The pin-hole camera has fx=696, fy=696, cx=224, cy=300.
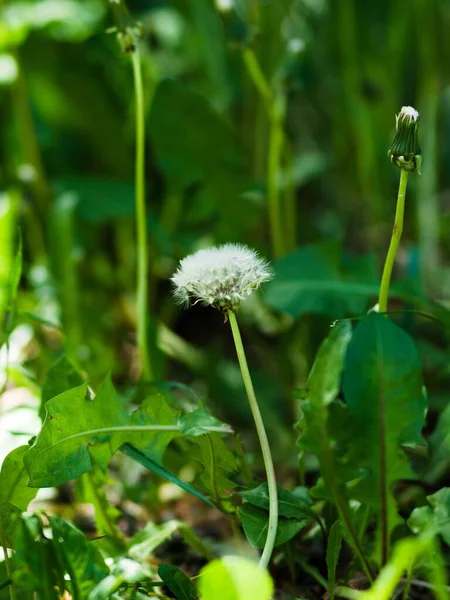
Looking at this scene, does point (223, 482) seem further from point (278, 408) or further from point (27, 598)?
point (278, 408)

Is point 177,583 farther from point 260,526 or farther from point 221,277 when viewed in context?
point 221,277

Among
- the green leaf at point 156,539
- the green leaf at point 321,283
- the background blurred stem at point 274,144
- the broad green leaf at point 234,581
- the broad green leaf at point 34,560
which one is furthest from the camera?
the background blurred stem at point 274,144

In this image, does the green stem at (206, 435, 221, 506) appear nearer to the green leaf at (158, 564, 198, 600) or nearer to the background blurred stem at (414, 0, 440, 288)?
the green leaf at (158, 564, 198, 600)

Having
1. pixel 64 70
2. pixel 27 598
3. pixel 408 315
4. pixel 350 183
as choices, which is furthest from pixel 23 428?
pixel 350 183

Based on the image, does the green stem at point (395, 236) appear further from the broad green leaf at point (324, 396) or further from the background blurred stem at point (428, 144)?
the background blurred stem at point (428, 144)

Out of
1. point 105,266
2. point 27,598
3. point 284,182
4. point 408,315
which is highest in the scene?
point 284,182

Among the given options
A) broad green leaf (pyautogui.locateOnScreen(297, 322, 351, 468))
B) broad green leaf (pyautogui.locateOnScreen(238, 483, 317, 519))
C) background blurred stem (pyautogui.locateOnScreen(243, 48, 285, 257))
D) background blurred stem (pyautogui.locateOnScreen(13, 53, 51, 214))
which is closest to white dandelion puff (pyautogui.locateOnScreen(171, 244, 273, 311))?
broad green leaf (pyautogui.locateOnScreen(297, 322, 351, 468))

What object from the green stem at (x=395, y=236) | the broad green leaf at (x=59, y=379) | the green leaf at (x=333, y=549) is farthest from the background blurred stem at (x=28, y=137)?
the green leaf at (x=333, y=549)
